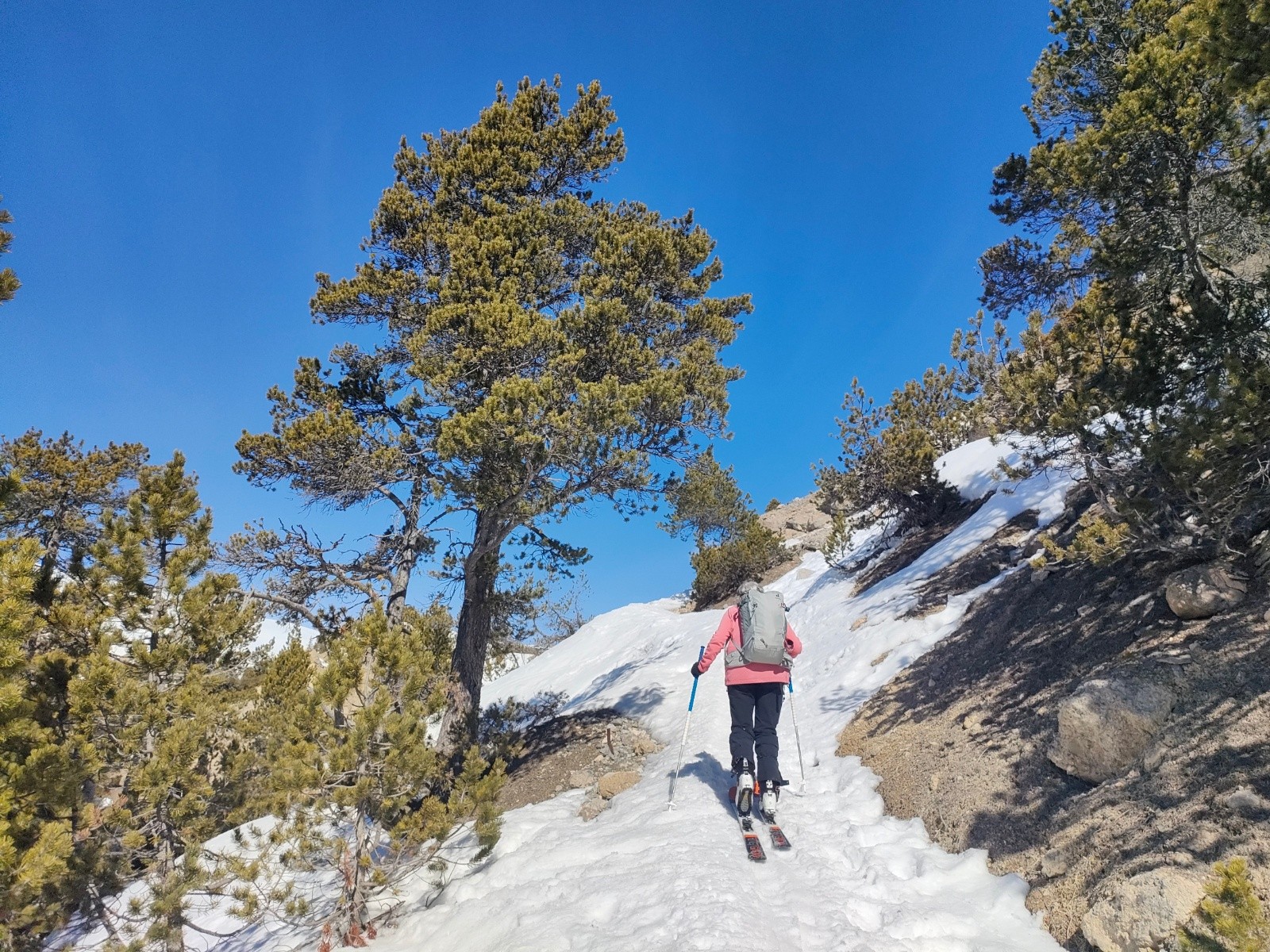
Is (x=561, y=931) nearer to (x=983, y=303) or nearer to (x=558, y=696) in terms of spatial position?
(x=558, y=696)

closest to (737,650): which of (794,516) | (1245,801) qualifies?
(1245,801)

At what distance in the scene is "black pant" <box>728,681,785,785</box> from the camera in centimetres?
577

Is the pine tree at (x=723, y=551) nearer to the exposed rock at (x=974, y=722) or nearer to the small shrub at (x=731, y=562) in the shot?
the small shrub at (x=731, y=562)

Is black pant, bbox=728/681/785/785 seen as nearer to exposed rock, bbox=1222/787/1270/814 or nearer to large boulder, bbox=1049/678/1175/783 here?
large boulder, bbox=1049/678/1175/783

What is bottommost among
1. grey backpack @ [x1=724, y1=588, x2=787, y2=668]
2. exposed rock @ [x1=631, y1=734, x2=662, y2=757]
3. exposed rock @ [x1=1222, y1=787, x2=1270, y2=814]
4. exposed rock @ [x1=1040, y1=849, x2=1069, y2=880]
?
exposed rock @ [x1=1040, y1=849, x2=1069, y2=880]

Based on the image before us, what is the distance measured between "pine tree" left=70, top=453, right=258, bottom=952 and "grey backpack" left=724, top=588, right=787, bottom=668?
4463 mm

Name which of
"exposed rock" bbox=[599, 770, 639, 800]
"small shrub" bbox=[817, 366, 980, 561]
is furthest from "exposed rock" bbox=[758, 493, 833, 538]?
"exposed rock" bbox=[599, 770, 639, 800]

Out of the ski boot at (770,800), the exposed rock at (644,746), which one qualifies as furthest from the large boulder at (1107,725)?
the exposed rock at (644,746)

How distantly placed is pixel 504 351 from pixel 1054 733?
6.91 meters

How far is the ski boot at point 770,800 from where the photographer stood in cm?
556

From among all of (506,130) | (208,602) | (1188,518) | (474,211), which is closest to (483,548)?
(208,602)

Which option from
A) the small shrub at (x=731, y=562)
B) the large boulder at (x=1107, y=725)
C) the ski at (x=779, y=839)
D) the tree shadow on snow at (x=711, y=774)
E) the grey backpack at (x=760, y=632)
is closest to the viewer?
the large boulder at (x=1107, y=725)

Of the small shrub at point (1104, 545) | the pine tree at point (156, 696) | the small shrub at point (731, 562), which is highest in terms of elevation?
the small shrub at point (731, 562)

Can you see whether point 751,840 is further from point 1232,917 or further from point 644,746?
point 644,746
